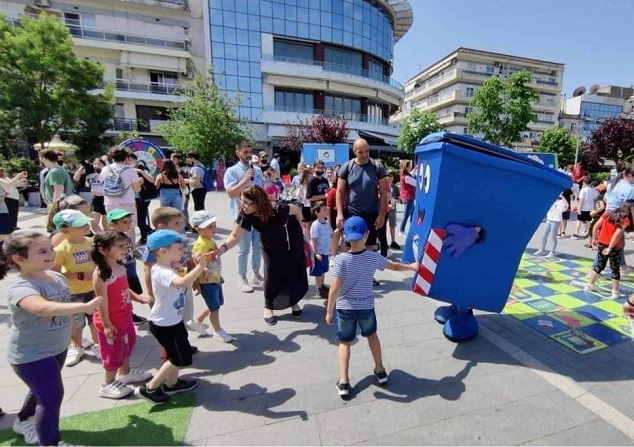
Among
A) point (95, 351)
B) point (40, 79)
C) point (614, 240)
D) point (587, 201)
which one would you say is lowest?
point (95, 351)

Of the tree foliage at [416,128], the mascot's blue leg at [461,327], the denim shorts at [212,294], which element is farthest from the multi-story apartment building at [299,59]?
the mascot's blue leg at [461,327]

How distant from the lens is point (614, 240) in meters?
4.28

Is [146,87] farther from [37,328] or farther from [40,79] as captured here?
[37,328]

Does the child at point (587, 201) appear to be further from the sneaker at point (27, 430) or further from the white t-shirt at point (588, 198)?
the sneaker at point (27, 430)

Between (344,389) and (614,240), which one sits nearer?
(344,389)

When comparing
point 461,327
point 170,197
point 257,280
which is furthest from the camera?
point 170,197

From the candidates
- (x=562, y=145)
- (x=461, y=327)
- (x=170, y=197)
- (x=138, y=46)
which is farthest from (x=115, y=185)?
(x=562, y=145)

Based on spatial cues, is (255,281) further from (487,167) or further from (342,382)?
(487,167)

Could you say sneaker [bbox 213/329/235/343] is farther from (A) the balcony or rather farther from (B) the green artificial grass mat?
(A) the balcony

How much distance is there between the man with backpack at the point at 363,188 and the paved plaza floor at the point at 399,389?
53.9 inches

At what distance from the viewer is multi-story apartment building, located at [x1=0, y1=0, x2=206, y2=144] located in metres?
27.3

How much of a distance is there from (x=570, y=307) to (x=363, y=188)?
302 centimetres

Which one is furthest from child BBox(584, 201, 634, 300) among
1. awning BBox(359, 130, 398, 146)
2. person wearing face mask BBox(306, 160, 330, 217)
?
awning BBox(359, 130, 398, 146)

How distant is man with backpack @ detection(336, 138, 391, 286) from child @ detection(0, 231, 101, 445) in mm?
3110
